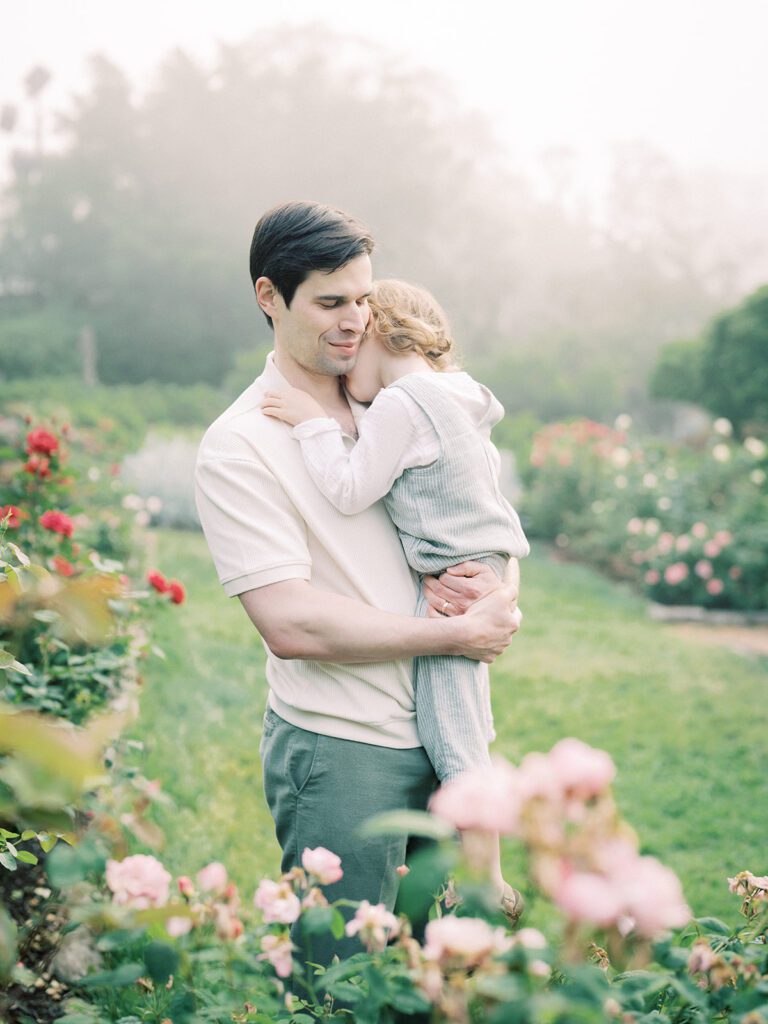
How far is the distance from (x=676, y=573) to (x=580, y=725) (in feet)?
7.95

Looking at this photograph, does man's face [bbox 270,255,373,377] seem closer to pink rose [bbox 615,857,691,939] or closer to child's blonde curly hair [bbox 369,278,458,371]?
child's blonde curly hair [bbox 369,278,458,371]

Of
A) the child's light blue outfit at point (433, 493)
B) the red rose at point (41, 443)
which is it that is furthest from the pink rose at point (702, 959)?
the red rose at point (41, 443)

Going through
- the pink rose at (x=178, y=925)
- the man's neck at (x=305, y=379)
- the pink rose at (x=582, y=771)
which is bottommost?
the pink rose at (x=178, y=925)

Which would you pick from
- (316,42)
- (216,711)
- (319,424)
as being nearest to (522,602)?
(216,711)

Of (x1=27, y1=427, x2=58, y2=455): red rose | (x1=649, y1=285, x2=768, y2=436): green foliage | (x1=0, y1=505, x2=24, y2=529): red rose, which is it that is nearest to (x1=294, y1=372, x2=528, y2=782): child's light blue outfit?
(x1=0, y1=505, x2=24, y2=529): red rose

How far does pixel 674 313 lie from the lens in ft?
78.4

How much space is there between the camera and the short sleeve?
5.29 feet

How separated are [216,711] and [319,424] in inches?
130

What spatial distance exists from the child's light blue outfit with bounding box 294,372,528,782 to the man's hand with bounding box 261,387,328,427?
0.04 meters

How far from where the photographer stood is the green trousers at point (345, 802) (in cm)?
170

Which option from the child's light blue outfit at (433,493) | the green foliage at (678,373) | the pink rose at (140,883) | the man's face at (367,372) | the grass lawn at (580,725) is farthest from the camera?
the green foliage at (678,373)

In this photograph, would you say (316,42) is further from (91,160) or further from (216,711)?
(216,711)

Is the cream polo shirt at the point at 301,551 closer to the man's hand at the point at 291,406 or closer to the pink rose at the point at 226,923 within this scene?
the man's hand at the point at 291,406

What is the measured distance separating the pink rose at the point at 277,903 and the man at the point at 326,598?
628 millimetres
